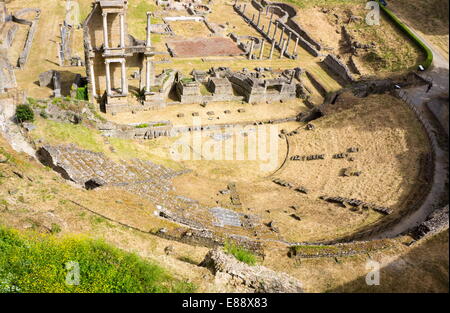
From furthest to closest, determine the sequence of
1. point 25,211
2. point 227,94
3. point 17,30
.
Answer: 1. point 17,30
2. point 227,94
3. point 25,211

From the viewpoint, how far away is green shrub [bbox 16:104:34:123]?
26984 mm

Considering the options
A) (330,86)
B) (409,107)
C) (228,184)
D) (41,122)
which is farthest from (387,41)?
(41,122)

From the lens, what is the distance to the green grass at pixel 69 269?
507 inches

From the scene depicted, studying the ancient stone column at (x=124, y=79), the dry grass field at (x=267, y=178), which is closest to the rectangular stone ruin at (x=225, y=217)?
the dry grass field at (x=267, y=178)

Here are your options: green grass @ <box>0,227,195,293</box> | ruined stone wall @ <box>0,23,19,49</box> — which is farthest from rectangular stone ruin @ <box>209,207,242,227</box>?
ruined stone wall @ <box>0,23,19,49</box>

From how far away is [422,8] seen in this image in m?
56.9

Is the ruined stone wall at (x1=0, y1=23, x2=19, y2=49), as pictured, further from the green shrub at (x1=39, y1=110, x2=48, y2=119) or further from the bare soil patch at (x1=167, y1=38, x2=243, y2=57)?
the green shrub at (x1=39, y1=110, x2=48, y2=119)

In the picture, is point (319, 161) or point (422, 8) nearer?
point (319, 161)

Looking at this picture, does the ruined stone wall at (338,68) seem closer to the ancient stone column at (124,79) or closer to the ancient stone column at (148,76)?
the ancient stone column at (148,76)

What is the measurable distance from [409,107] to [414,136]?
231 inches

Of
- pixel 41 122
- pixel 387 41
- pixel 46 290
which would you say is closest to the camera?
pixel 46 290

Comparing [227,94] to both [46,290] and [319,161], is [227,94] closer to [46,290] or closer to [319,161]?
[319,161]

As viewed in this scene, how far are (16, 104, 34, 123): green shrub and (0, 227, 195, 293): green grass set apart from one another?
15.0 m

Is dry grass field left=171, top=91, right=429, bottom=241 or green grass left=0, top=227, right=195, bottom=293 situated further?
dry grass field left=171, top=91, right=429, bottom=241
